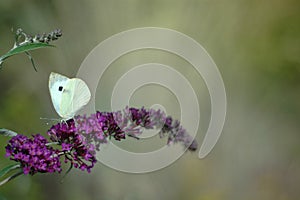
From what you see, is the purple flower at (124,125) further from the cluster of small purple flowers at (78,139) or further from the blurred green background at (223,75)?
the blurred green background at (223,75)

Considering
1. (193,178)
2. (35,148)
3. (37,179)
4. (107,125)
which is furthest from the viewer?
(193,178)

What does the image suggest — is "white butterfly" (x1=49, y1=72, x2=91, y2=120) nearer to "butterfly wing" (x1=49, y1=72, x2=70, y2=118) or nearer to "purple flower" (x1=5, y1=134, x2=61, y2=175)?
"butterfly wing" (x1=49, y1=72, x2=70, y2=118)

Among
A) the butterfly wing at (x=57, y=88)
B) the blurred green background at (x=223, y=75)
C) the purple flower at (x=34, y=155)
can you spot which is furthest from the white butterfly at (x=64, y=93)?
the blurred green background at (x=223, y=75)

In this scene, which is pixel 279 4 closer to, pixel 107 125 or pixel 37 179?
pixel 37 179

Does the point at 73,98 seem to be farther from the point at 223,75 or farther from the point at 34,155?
the point at 223,75

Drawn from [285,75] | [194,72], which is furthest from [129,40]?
[285,75]

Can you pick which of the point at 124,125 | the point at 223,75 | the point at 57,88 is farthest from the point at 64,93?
the point at 223,75
